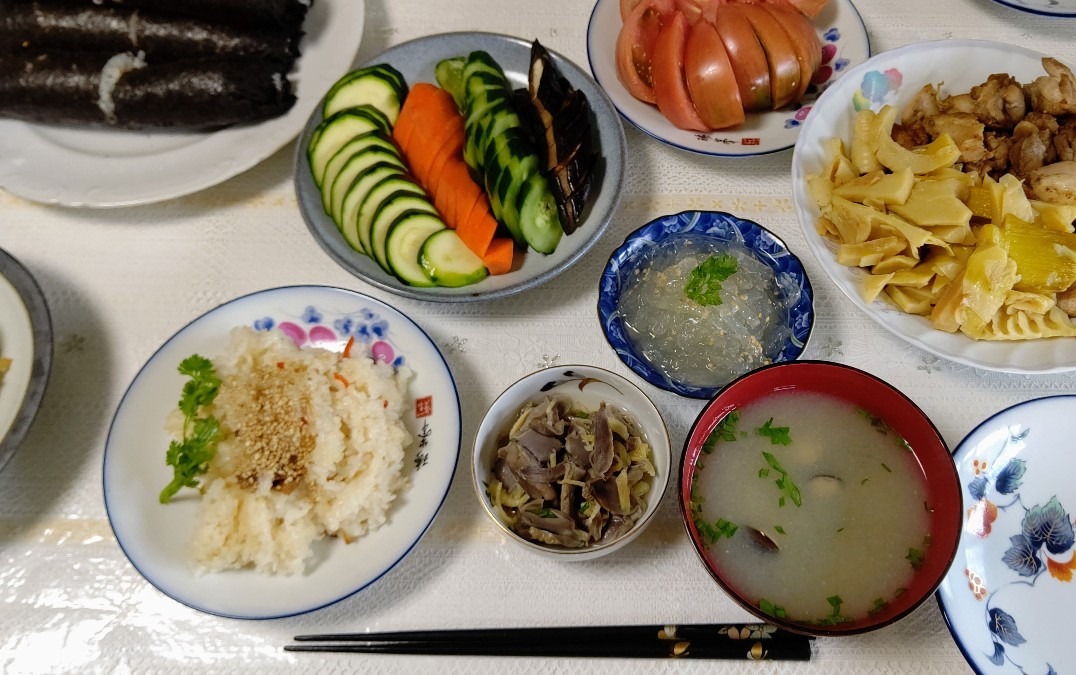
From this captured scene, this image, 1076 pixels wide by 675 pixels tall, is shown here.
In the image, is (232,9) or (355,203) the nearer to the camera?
(355,203)

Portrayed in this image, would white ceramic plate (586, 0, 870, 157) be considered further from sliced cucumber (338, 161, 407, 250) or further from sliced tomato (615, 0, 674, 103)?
sliced cucumber (338, 161, 407, 250)

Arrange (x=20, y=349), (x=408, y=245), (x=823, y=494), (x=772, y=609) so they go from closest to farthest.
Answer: (x=772, y=609)
(x=823, y=494)
(x=20, y=349)
(x=408, y=245)

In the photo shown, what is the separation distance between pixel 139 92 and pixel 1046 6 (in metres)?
2.75

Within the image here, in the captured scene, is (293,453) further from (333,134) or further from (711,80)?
(711,80)

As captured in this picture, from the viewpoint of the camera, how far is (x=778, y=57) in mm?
1775

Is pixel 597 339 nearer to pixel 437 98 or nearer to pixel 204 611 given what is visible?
pixel 437 98

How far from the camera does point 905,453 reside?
1275 mm

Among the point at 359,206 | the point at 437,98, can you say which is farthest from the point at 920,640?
the point at 437,98

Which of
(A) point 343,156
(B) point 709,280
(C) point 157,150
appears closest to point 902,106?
(B) point 709,280

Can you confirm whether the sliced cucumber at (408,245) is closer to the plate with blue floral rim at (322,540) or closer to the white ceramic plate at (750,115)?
the plate with blue floral rim at (322,540)

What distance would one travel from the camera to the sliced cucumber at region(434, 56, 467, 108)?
6.11 feet

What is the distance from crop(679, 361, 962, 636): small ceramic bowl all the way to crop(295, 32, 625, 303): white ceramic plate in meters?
0.55

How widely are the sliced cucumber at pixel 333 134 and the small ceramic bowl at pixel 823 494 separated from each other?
119 cm

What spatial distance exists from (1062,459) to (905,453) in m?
0.37
